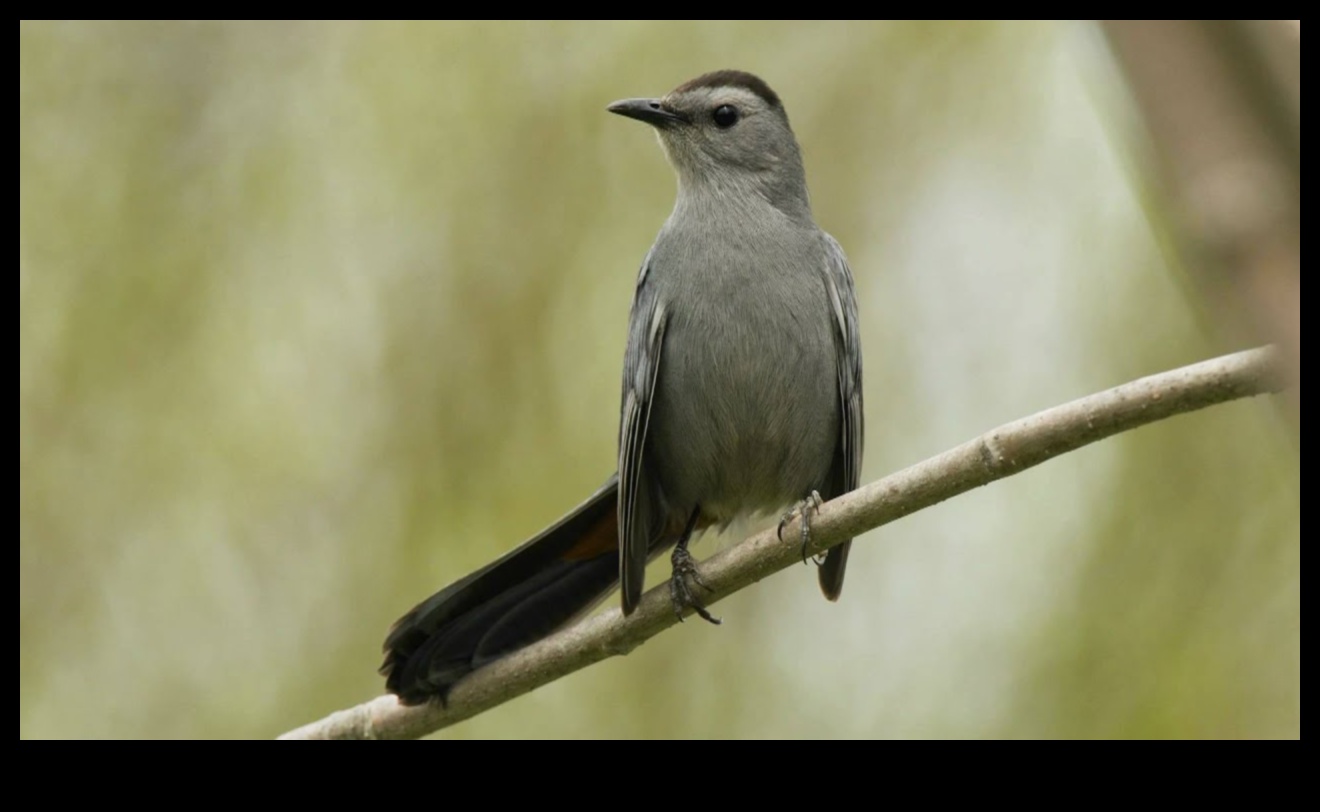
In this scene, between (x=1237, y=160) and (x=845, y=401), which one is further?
(x=845, y=401)

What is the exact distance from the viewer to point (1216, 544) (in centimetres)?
742

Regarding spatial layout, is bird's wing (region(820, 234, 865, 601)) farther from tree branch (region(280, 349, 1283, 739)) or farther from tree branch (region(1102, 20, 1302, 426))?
tree branch (region(1102, 20, 1302, 426))

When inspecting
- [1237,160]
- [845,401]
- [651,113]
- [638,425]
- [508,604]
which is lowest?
[1237,160]

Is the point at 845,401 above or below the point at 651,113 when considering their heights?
below

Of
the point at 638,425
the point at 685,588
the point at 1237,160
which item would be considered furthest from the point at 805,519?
the point at 1237,160

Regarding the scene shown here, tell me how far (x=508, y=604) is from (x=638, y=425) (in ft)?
2.52

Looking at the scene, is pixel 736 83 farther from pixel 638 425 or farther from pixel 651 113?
pixel 638 425

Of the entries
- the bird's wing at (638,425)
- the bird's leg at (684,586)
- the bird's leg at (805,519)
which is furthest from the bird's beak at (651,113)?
the bird's leg at (805,519)

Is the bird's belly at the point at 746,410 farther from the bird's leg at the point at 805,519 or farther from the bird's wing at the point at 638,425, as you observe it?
the bird's leg at the point at 805,519

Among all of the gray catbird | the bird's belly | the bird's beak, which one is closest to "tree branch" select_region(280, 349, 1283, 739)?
the gray catbird

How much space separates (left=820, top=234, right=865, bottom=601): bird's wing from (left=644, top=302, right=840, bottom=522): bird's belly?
4 centimetres

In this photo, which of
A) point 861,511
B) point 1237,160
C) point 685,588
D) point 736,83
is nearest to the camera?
point 1237,160

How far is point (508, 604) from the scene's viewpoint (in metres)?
4.89

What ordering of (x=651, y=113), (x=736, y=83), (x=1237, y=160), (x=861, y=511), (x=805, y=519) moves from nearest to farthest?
(x=1237, y=160) < (x=861, y=511) < (x=805, y=519) < (x=651, y=113) < (x=736, y=83)
